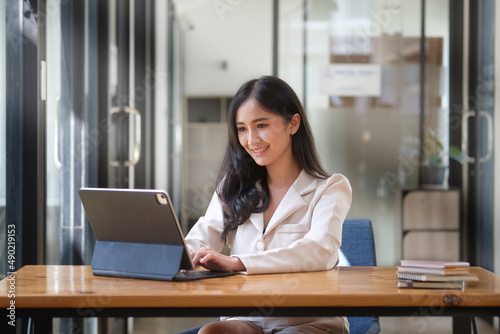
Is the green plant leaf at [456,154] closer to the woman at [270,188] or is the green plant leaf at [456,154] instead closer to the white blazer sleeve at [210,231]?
the woman at [270,188]

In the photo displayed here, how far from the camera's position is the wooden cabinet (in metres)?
5.20

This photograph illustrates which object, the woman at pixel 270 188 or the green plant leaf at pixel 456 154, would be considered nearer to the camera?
the woman at pixel 270 188

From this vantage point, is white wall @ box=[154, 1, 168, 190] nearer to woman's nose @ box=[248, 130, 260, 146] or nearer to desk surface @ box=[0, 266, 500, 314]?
woman's nose @ box=[248, 130, 260, 146]

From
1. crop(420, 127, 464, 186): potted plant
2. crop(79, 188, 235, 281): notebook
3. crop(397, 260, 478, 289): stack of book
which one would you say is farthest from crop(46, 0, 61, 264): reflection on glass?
crop(420, 127, 464, 186): potted plant

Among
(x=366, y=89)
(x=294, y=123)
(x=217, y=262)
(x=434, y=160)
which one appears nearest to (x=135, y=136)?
(x=294, y=123)

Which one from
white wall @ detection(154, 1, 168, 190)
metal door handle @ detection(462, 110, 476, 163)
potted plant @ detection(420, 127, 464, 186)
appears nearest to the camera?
metal door handle @ detection(462, 110, 476, 163)

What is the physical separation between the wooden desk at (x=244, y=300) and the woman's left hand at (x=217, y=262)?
202mm

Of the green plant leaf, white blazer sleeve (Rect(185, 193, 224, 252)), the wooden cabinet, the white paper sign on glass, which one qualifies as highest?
the white paper sign on glass

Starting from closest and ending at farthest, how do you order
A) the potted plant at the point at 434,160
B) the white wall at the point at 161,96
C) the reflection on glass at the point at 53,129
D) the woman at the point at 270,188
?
the woman at the point at 270,188 → the reflection on glass at the point at 53,129 → the potted plant at the point at 434,160 → the white wall at the point at 161,96

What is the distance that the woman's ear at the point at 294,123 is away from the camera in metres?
2.28

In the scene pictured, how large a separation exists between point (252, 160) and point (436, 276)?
0.89 m

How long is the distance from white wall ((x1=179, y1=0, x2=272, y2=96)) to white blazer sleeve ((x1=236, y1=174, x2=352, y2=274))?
11.6 feet

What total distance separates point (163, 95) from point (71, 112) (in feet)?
8.90

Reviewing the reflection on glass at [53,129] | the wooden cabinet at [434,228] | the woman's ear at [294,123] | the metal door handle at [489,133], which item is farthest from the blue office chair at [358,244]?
the wooden cabinet at [434,228]
